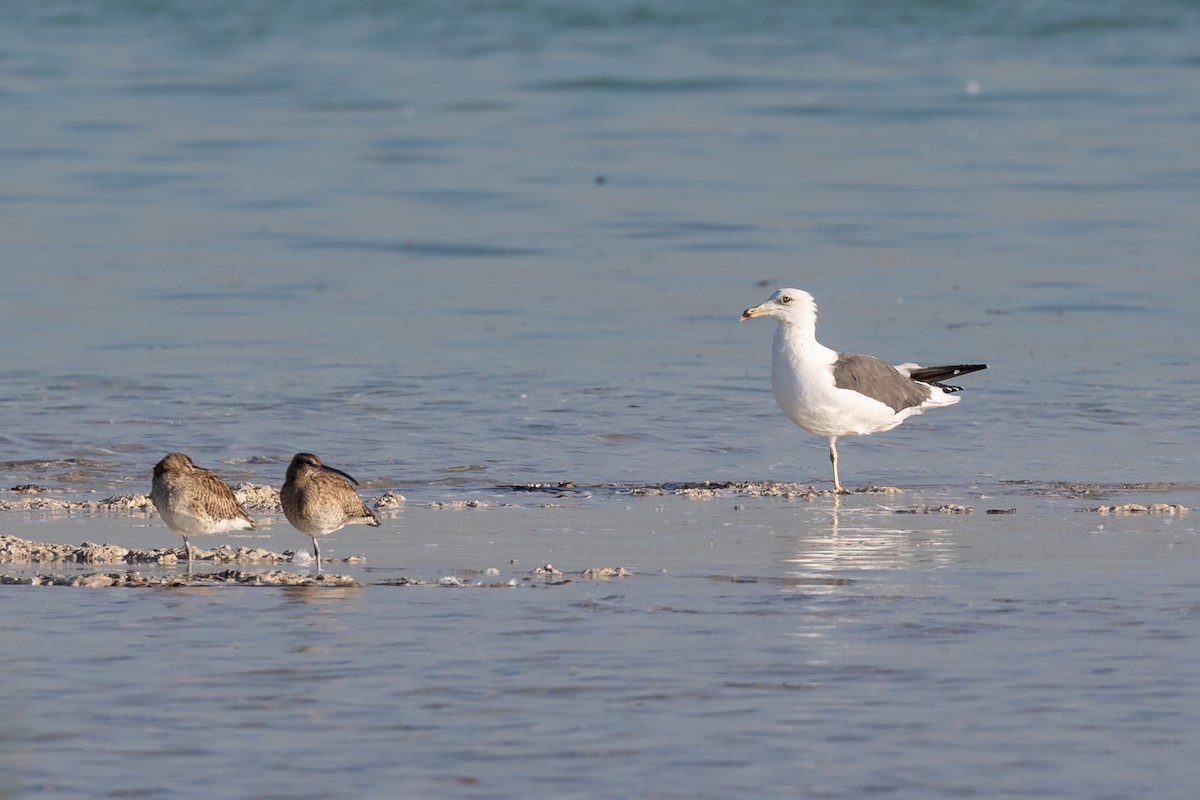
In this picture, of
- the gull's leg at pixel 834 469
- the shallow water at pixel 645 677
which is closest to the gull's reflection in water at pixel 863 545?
the shallow water at pixel 645 677

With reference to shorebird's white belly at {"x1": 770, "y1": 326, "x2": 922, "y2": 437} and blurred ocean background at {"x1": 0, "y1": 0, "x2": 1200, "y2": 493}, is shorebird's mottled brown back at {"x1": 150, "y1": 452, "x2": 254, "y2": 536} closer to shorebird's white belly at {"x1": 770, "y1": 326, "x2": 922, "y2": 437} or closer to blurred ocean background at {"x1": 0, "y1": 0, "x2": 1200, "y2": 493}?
blurred ocean background at {"x1": 0, "y1": 0, "x2": 1200, "y2": 493}

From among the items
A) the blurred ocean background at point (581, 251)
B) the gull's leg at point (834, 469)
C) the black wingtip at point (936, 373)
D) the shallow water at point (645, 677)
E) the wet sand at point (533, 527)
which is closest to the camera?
the shallow water at point (645, 677)

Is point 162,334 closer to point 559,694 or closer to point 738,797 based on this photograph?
point 559,694

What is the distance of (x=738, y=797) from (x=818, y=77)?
33083mm

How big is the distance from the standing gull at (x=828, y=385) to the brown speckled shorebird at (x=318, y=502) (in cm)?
348

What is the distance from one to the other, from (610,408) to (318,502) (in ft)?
18.0

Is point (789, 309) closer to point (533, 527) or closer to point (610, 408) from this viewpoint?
point (610, 408)

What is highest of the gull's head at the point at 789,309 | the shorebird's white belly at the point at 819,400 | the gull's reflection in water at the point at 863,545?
the gull's head at the point at 789,309

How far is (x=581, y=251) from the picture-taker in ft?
69.6

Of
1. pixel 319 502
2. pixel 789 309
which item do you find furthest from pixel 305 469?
pixel 789 309

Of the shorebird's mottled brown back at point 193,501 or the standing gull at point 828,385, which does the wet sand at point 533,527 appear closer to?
the shorebird's mottled brown back at point 193,501

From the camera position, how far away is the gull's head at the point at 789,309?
11984 mm

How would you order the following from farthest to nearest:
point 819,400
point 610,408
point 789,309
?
→ point 610,408
point 789,309
point 819,400

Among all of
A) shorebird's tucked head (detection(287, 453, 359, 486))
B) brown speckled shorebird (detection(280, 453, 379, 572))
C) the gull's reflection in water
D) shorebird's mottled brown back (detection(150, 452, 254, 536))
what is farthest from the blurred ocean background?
shorebird's mottled brown back (detection(150, 452, 254, 536))
